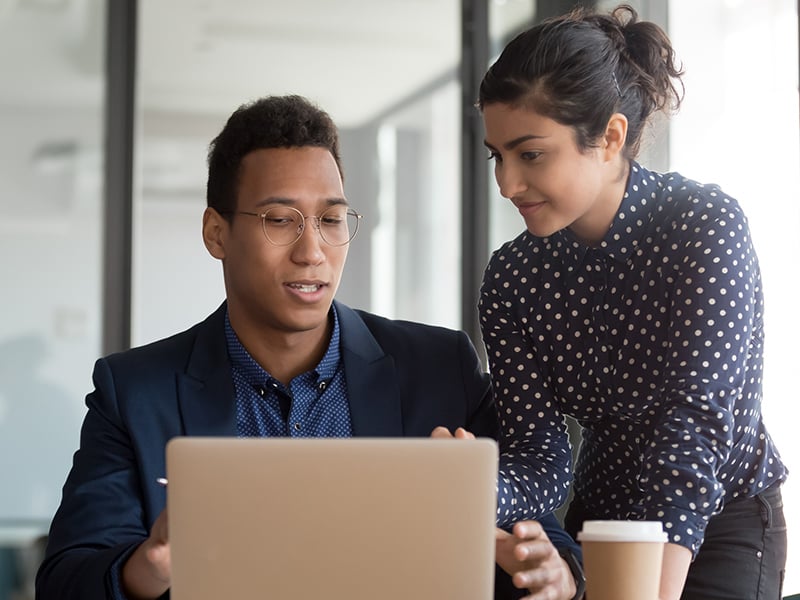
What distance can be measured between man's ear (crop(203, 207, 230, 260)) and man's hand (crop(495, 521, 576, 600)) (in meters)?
0.90

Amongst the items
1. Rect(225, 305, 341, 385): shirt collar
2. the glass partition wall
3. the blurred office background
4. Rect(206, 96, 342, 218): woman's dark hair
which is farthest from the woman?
the glass partition wall

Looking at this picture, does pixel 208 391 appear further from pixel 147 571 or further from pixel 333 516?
pixel 333 516

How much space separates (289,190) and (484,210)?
2.64 meters

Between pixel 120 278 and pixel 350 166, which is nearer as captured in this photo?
pixel 120 278

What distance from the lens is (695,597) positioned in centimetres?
172

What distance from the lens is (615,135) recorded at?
172 centimetres

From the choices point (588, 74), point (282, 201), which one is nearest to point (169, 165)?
point (282, 201)

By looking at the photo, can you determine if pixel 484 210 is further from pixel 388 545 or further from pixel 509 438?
pixel 388 545

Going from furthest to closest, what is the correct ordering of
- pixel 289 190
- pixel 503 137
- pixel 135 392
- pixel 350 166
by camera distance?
1. pixel 350 166
2. pixel 289 190
3. pixel 135 392
4. pixel 503 137

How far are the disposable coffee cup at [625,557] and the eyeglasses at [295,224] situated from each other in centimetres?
94

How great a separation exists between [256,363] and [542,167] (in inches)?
24.2

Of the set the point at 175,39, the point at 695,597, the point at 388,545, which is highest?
the point at 175,39

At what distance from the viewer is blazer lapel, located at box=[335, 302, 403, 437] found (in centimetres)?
189

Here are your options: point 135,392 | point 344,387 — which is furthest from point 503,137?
point 135,392
